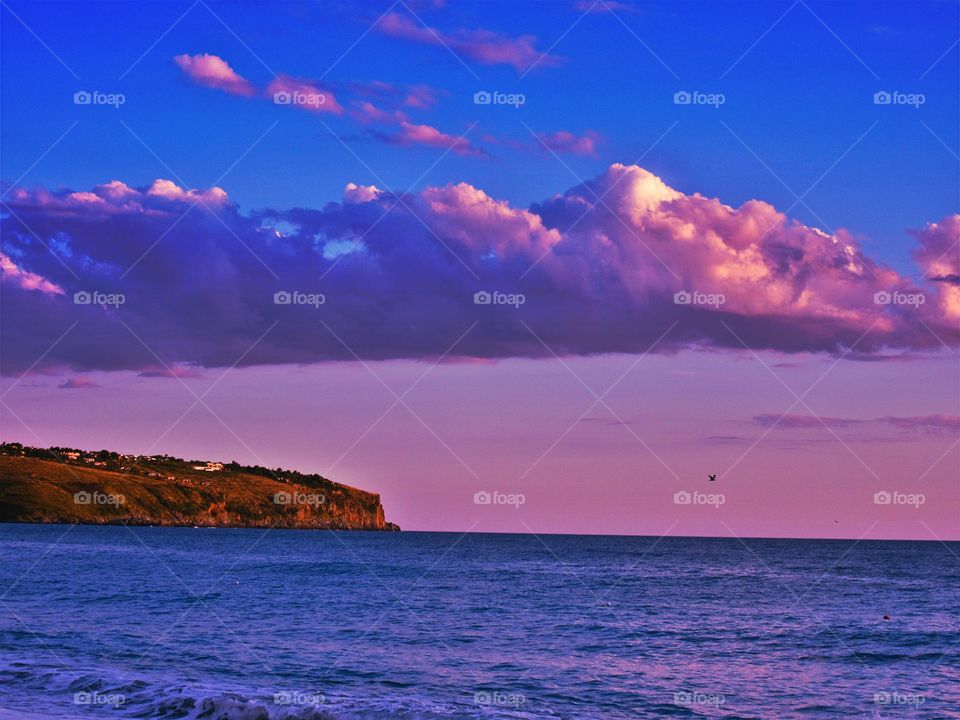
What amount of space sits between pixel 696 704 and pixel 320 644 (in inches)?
674

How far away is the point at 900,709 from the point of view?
30.4m

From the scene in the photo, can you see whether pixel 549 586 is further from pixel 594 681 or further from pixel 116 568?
pixel 594 681

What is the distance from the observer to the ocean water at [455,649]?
2877cm

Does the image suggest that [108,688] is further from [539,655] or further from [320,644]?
[539,655]

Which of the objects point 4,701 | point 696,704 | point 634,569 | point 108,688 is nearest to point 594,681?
point 696,704

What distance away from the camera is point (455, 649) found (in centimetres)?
3969

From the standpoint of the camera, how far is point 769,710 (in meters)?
29.7

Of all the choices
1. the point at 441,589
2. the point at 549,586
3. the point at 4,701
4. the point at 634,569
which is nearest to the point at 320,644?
the point at 4,701

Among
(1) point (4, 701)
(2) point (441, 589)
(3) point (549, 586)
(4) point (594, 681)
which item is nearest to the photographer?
(1) point (4, 701)

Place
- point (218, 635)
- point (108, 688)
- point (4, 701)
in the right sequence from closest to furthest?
1. point (4, 701)
2. point (108, 688)
3. point (218, 635)

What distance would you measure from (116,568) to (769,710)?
217 feet

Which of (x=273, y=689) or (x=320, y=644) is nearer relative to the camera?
(x=273, y=689)

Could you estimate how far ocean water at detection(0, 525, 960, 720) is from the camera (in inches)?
1133

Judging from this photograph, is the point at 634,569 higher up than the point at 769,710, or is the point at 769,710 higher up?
the point at 634,569
